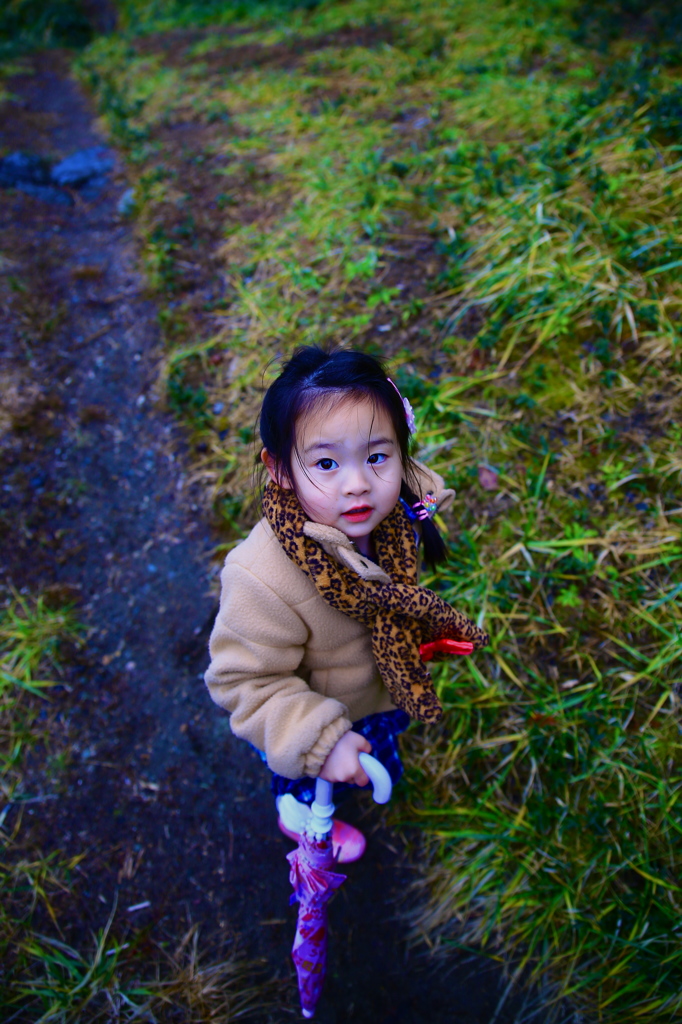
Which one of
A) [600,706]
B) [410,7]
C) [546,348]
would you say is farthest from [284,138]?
[600,706]

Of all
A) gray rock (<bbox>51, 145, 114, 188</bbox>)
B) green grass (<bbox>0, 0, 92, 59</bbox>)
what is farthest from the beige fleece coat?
green grass (<bbox>0, 0, 92, 59</bbox>)

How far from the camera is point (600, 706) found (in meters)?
2.28

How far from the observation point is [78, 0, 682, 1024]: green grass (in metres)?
2.18

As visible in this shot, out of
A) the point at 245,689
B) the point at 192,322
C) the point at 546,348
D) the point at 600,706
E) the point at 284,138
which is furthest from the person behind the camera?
the point at 284,138

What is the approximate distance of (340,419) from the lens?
140cm

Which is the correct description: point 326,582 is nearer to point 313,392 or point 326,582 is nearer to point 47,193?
point 313,392

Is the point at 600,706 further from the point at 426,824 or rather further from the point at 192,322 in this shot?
the point at 192,322

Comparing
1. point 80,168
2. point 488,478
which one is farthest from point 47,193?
point 488,478

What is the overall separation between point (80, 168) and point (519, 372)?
19.9 ft

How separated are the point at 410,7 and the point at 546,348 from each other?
6252 mm

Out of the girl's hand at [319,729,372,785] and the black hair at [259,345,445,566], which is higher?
the black hair at [259,345,445,566]

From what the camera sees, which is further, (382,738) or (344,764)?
(382,738)

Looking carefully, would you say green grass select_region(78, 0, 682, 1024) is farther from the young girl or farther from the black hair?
the black hair

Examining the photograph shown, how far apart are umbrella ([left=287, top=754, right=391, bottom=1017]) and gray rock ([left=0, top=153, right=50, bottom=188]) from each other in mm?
7365
